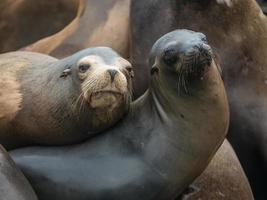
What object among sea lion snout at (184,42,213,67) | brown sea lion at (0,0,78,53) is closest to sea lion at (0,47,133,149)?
sea lion snout at (184,42,213,67)

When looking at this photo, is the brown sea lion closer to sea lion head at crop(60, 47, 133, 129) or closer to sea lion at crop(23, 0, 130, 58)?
sea lion at crop(23, 0, 130, 58)

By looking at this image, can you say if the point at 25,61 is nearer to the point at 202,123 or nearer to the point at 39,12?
the point at 202,123

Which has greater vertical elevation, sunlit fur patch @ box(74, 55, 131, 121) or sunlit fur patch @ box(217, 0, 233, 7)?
sunlit fur patch @ box(74, 55, 131, 121)

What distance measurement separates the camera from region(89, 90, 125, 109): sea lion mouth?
234 inches

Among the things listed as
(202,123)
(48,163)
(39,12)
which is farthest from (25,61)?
(39,12)

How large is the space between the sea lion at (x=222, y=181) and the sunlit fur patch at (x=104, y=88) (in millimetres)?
781

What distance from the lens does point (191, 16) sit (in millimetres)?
7770

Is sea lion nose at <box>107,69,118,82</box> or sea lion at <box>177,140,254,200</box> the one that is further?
sea lion at <box>177,140,254,200</box>

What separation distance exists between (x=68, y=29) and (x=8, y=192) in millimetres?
2949

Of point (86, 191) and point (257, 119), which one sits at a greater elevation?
point (86, 191)

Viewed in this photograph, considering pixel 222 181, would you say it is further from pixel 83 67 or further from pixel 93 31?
pixel 93 31

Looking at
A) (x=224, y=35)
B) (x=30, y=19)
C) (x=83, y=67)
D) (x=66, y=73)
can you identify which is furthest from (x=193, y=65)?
(x=30, y=19)

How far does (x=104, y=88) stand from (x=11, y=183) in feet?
2.68

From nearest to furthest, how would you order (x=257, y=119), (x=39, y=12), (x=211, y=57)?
(x=211, y=57) < (x=257, y=119) < (x=39, y=12)
